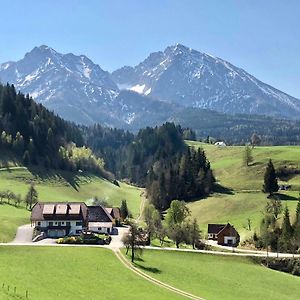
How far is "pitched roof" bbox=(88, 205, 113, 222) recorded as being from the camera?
133m

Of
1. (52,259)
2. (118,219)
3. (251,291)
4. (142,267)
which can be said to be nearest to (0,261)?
(52,259)

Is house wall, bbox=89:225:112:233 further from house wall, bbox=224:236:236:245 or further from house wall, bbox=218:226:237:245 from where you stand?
house wall, bbox=224:236:236:245

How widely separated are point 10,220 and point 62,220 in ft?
38.6

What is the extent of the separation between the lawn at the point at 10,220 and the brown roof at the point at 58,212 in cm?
435

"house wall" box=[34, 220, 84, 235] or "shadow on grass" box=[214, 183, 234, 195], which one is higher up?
"shadow on grass" box=[214, 183, 234, 195]

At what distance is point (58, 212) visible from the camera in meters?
124

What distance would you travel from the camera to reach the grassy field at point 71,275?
65.8m

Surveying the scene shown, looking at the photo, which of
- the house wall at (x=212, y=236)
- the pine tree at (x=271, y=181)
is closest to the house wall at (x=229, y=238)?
the house wall at (x=212, y=236)

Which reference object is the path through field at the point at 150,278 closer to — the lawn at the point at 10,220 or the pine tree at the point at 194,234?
the lawn at the point at 10,220

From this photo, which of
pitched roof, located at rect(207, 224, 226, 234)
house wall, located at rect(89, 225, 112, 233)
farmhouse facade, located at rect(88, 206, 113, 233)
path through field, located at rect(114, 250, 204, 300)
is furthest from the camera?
pitched roof, located at rect(207, 224, 226, 234)

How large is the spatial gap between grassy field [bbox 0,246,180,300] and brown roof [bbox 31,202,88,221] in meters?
28.9

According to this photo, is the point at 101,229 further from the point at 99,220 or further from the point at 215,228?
the point at 215,228

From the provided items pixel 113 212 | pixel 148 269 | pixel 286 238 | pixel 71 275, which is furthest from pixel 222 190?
pixel 71 275

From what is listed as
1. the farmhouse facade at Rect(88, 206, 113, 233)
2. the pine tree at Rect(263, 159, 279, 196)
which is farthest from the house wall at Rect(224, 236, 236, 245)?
the pine tree at Rect(263, 159, 279, 196)
